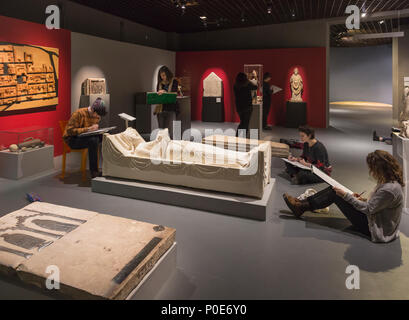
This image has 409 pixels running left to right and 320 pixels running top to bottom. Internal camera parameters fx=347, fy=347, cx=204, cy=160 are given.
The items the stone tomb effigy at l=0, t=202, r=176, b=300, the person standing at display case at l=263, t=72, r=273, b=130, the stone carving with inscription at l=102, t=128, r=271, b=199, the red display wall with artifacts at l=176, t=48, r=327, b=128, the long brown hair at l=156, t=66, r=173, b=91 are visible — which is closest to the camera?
the stone tomb effigy at l=0, t=202, r=176, b=300

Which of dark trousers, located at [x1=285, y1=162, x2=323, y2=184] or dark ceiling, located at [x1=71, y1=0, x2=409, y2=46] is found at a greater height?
dark ceiling, located at [x1=71, y1=0, x2=409, y2=46]

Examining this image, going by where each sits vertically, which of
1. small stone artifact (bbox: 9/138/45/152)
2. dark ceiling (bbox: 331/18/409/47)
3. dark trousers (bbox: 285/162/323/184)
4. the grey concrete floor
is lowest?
the grey concrete floor

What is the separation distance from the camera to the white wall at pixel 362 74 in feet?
72.6

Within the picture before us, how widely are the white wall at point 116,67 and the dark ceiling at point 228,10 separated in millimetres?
995

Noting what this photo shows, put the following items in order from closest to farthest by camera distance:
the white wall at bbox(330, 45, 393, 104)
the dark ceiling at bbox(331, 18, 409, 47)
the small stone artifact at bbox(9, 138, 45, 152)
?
the small stone artifact at bbox(9, 138, 45, 152), the dark ceiling at bbox(331, 18, 409, 47), the white wall at bbox(330, 45, 393, 104)

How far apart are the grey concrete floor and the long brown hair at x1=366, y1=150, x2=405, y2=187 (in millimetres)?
663

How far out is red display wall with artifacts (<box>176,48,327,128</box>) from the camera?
11.8 metres

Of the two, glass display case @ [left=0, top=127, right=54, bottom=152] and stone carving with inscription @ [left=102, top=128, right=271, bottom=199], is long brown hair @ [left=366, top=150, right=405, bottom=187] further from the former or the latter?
glass display case @ [left=0, top=127, right=54, bottom=152]

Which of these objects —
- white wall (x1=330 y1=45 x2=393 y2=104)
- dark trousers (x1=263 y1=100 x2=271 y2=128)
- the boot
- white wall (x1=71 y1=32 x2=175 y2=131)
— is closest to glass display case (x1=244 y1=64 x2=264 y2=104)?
dark trousers (x1=263 y1=100 x2=271 y2=128)

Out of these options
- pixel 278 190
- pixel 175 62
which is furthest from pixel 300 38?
pixel 278 190

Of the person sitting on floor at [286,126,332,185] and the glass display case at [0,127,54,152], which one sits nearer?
the person sitting on floor at [286,126,332,185]

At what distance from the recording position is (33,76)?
6.27 meters

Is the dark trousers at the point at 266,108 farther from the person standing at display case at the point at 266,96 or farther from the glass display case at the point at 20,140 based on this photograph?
the glass display case at the point at 20,140
